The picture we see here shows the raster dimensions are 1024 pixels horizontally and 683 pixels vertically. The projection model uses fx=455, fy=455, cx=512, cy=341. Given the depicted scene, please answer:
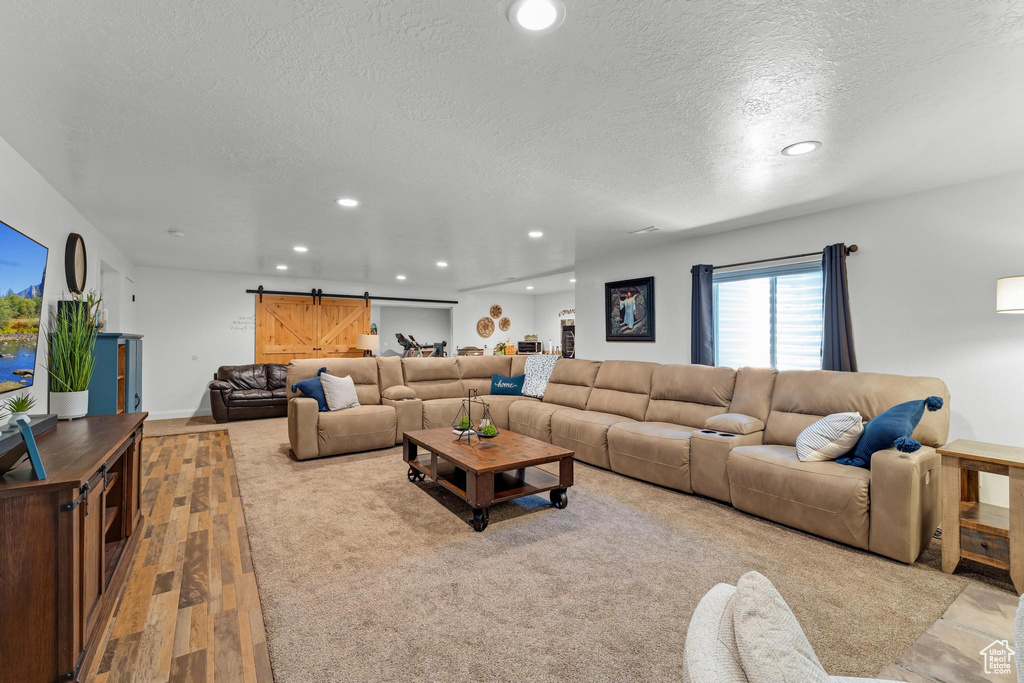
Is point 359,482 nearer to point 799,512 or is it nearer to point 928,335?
point 799,512

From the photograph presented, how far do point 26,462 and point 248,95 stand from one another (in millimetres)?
1778

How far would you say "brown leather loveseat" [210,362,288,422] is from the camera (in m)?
6.67

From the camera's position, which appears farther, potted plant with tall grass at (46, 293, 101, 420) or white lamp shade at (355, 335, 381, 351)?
white lamp shade at (355, 335, 381, 351)

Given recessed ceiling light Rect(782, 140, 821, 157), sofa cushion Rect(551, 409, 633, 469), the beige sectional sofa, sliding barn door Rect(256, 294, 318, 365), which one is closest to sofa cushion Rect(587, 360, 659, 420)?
the beige sectional sofa

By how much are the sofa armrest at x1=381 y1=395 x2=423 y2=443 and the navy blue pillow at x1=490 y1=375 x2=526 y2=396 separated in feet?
3.70

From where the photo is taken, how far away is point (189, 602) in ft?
6.91

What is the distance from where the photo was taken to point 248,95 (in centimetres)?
205

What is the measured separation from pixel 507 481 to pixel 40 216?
360 centimetres

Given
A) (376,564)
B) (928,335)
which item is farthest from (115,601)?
(928,335)

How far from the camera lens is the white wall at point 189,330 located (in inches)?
276

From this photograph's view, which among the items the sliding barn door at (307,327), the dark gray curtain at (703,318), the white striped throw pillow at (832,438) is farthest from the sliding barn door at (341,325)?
the white striped throw pillow at (832,438)

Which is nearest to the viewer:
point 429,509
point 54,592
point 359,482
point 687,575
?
point 54,592

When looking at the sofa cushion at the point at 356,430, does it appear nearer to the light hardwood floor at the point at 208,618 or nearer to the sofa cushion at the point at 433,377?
the sofa cushion at the point at 433,377

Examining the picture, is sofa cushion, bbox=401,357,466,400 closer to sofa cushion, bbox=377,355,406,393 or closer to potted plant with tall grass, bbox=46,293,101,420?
sofa cushion, bbox=377,355,406,393
